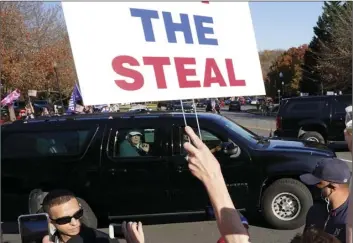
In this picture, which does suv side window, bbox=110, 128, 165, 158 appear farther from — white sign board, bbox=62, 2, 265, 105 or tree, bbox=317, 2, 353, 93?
tree, bbox=317, 2, 353, 93

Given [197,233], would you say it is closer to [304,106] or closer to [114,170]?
[114,170]

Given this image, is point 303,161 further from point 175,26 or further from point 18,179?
point 175,26

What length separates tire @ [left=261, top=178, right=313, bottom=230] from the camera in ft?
22.2

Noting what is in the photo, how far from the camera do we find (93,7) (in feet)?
8.37

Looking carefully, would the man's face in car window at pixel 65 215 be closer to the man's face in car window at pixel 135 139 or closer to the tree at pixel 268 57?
the man's face in car window at pixel 135 139

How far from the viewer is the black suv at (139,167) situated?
21.8 feet

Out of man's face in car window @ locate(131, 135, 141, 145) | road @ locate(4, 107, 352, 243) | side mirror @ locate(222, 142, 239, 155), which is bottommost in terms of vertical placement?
road @ locate(4, 107, 352, 243)

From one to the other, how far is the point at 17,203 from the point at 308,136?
37.5 feet

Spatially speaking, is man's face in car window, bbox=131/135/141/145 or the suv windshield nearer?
man's face in car window, bbox=131/135/141/145

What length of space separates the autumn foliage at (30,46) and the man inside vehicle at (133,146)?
61.1 ft

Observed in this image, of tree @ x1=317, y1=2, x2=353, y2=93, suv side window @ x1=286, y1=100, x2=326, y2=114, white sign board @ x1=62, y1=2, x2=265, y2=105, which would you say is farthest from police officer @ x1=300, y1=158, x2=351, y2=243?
tree @ x1=317, y1=2, x2=353, y2=93

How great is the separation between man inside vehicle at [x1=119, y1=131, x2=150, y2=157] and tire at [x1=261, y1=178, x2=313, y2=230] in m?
1.69

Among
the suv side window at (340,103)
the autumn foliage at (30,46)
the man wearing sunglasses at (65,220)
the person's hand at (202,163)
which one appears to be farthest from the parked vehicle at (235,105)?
the person's hand at (202,163)

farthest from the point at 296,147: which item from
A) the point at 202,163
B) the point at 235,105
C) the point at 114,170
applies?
the point at 235,105
